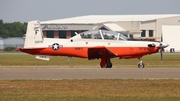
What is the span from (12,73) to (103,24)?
82089mm

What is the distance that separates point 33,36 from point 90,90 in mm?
16557

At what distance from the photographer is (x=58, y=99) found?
18031 millimetres

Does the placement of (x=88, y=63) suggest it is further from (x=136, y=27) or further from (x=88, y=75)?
(x=136, y=27)

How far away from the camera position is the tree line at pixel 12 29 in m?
152

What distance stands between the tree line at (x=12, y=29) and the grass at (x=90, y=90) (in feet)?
421

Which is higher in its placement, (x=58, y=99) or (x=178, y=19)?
(x=178, y=19)

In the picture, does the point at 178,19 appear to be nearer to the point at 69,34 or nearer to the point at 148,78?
the point at 69,34

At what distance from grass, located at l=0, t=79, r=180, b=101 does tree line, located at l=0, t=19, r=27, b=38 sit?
12835 centimetres

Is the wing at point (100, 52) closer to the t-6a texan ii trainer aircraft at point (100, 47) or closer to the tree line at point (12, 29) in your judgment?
the t-6a texan ii trainer aircraft at point (100, 47)

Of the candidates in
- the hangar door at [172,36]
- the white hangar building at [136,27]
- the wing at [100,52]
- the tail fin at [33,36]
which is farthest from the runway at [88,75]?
the hangar door at [172,36]

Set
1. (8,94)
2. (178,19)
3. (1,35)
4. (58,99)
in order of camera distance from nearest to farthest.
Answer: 1. (58,99)
2. (8,94)
3. (178,19)
4. (1,35)

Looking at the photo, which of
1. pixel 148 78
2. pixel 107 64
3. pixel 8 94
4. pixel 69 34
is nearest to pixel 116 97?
pixel 8 94

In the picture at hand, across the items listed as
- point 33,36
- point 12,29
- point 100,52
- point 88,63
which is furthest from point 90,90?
point 12,29

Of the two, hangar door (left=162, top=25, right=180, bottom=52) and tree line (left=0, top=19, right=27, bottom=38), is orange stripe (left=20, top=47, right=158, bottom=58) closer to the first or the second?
hangar door (left=162, top=25, right=180, bottom=52)
